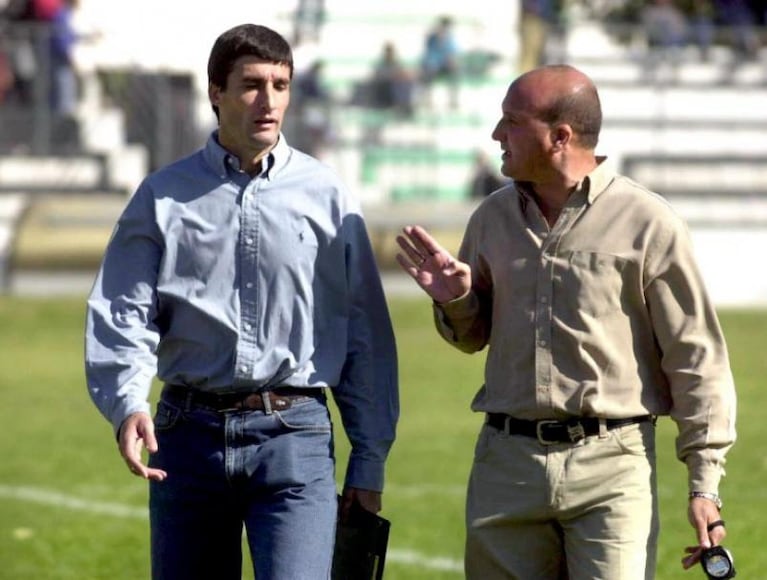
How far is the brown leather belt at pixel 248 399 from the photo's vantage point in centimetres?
536

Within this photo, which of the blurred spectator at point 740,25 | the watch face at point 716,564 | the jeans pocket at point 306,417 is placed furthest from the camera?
the blurred spectator at point 740,25

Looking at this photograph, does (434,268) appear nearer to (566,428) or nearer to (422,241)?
(422,241)

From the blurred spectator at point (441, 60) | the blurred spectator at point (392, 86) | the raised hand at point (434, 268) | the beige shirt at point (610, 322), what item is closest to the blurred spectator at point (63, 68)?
the blurred spectator at point (392, 86)

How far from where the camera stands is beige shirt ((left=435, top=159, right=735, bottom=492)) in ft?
17.3

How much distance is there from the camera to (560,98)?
531 cm

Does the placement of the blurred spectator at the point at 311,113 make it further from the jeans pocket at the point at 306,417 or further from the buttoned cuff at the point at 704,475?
the buttoned cuff at the point at 704,475

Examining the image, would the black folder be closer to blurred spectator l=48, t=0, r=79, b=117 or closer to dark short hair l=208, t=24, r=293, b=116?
dark short hair l=208, t=24, r=293, b=116

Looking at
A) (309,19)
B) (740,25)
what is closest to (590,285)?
(309,19)

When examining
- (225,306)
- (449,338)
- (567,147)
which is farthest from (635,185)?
(225,306)

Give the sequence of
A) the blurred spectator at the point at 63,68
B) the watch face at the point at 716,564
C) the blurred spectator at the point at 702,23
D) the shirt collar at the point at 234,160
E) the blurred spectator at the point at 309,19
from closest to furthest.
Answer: the watch face at the point at 716,564, the shirt collar at the point at 234,160, the blurred spectator at the point at 63,68, the blurred spectator at the point at 702,23, the blurred spectator at the point at 309,19

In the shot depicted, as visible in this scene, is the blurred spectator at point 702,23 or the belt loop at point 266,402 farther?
the blurred spectator at point 702,23

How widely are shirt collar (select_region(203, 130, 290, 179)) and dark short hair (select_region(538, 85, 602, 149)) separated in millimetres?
727

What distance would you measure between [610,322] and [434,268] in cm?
49

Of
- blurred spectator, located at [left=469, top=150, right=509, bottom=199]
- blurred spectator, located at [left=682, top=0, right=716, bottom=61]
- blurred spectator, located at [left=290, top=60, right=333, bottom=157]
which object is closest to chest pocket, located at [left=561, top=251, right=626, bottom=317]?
blurred spectator, located at [left=290, top=60, right=333, bottom=157]
